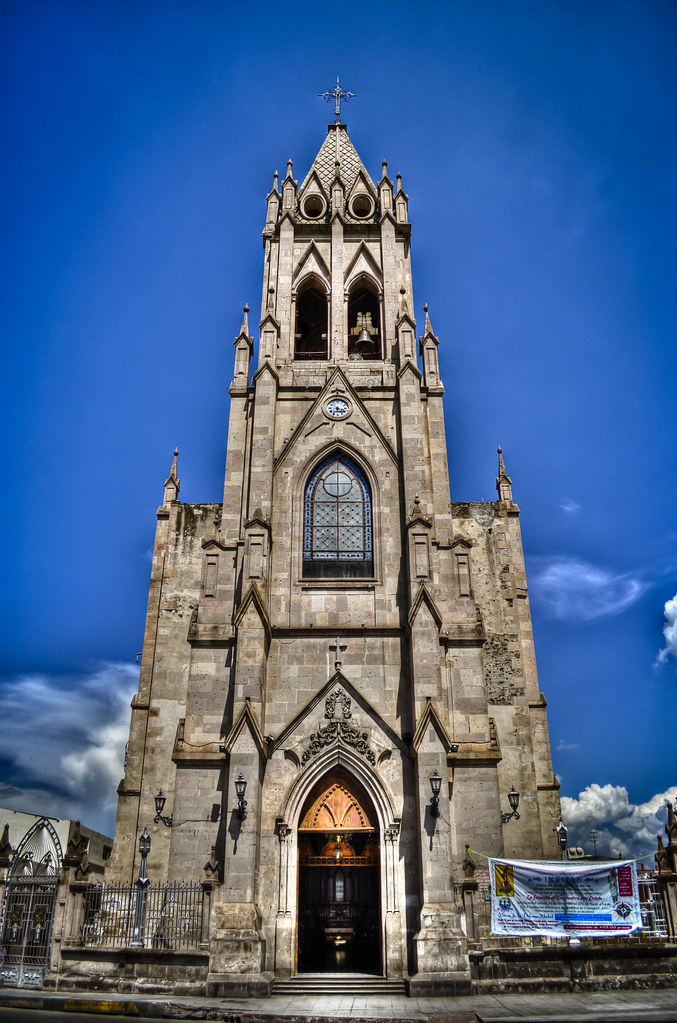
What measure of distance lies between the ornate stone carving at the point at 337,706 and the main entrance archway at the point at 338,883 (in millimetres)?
1402

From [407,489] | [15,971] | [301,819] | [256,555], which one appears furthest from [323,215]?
[15,971]

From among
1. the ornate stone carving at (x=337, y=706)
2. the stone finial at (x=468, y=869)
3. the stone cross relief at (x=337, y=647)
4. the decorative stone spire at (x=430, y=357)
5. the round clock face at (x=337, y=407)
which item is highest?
the decorative stone spire at (x=430, y=357)

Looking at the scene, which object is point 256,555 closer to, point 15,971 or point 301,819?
point 301,819

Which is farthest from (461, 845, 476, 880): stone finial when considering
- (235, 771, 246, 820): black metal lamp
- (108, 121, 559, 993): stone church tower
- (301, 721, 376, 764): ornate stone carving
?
(235, 771, 246, 820): black metal lamp

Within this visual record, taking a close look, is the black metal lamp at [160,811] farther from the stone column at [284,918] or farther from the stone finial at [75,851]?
the stone column at [284,918]

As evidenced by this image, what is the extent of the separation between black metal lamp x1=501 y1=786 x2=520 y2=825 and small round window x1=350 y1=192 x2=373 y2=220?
2194 centimetres

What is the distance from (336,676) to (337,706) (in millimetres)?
797

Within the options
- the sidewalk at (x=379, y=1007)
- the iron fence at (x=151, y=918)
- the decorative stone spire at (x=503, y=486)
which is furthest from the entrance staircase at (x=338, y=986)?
the decorative stone spire at (x=503, y=486)

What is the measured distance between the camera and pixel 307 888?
22234mm

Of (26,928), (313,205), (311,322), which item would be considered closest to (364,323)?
(311,322)

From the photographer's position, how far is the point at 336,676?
20.9 meters

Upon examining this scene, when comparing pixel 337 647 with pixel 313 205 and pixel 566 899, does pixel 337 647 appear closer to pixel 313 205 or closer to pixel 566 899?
pixel 566 899

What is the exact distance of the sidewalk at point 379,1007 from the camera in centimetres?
1350

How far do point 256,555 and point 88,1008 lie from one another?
36.5 ft
